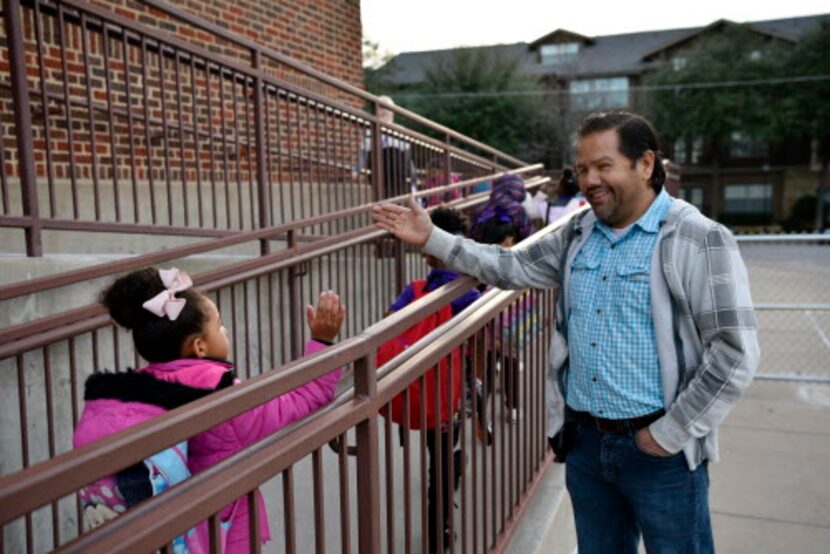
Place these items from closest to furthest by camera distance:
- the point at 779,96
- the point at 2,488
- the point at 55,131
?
the point at 2,488 → the point at 55,131 → the point at 779,96

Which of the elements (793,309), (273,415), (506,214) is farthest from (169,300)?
(793,309)

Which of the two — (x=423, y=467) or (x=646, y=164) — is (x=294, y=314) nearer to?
(x=423, y=467)

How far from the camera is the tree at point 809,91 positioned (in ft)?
112

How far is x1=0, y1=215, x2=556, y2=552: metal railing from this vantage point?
0.94 meters

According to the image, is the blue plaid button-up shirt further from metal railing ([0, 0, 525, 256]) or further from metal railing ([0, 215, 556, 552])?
metal railing ([0, 0, 525, 256])

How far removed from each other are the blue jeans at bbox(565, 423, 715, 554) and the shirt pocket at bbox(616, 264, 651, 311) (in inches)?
14.9

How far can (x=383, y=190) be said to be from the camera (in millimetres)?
6520

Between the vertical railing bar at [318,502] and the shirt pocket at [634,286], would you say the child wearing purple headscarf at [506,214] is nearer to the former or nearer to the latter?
the shirt pocket at [634,286]

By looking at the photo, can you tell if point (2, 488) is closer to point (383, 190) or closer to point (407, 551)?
point (407, 551)

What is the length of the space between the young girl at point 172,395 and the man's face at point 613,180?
2.89 ft

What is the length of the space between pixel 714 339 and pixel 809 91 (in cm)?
3859

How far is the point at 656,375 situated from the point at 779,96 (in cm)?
3905

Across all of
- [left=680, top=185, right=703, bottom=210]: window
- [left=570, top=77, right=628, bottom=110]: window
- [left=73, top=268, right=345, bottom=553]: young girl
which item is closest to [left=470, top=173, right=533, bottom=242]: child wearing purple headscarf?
[left=73, top=268, right=345, bottom=553]: young girl

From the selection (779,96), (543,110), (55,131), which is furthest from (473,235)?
(779,96)
